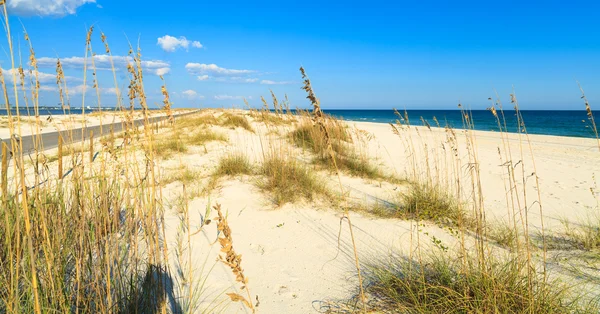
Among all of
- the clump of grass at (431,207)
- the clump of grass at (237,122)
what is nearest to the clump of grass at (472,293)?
the clump of grass at (431,207)

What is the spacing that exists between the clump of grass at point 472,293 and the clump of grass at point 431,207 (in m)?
1.34

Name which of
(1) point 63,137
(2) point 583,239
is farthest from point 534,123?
(1) point 63,137

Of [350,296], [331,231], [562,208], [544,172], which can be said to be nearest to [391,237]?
[331,231]

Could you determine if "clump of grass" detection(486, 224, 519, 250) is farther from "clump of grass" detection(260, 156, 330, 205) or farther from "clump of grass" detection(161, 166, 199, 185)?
"clump of grass" detection(161, 166, 199, 185)

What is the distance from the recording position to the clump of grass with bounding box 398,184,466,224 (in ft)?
11.3

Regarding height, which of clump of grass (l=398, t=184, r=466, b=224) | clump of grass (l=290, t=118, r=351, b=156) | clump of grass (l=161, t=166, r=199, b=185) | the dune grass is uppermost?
clump of grass (l=290, t=118, r=351, b=156)

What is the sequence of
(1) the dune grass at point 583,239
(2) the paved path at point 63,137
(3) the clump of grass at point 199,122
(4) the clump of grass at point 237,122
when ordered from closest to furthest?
(2) the paved path at point 63,137
(1) the dune grass at point 583,239
(3) the clump of grass at point 199,122
(4) the clump of grass at point 237,122

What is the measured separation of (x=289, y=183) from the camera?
13.5 ft

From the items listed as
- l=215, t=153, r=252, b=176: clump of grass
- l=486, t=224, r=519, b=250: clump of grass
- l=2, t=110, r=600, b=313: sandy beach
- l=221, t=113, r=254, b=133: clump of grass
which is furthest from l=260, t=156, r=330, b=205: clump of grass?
l=221, t=113, r=254, b=133: clump of grass

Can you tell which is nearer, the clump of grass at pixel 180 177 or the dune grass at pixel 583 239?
the dune grass at pixel 583 239

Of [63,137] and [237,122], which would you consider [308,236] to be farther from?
[237,122]

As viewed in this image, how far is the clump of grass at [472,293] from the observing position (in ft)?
5.56

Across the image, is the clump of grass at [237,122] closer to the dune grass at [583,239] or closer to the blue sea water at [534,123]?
the blue sea water at [534,123]

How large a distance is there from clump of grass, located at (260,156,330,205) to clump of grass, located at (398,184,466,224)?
1.00 meters
